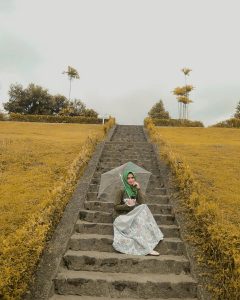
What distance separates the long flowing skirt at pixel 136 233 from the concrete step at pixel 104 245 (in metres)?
0.19

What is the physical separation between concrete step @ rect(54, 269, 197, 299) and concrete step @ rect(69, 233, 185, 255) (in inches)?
46.5

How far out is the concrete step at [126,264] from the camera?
8.66m

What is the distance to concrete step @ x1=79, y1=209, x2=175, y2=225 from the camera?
10664mm

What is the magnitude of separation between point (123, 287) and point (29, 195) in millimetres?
5592

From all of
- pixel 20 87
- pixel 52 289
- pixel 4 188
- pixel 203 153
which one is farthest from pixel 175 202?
pixel 20 87

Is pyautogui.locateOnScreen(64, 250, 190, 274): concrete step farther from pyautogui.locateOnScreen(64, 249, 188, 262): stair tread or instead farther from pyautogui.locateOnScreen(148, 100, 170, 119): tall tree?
pyautogui.locateOnScreen(148, 100, 170, 119): tall tree

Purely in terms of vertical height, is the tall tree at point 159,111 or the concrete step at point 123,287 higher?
the tall tree at point 159,111

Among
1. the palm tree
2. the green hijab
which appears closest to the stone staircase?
the green hijab

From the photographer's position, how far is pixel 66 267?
873 cm

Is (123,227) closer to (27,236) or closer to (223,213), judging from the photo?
(27,236)

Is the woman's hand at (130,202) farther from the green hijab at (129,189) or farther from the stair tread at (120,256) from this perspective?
the stair tread at (120,256)

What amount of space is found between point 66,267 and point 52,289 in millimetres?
852

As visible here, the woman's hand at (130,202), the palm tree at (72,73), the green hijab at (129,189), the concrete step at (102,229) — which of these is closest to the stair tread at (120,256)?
the concrete step at (102,229)

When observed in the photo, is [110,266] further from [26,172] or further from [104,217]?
[26,172]
